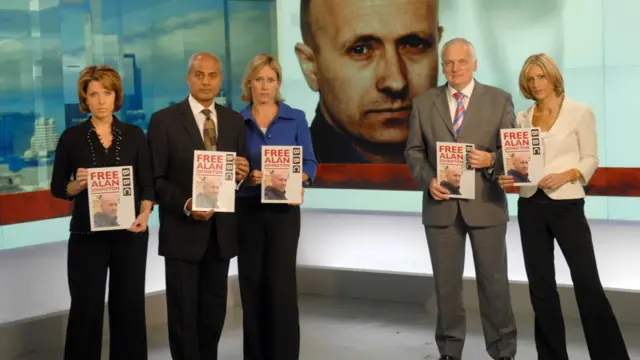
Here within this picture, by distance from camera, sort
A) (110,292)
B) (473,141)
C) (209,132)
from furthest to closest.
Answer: (473,141) < (209,132) < (110,292)

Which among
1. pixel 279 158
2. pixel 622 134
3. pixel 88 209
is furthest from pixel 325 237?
pixel 88 209

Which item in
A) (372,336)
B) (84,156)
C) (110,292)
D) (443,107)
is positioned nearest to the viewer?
(84,156)

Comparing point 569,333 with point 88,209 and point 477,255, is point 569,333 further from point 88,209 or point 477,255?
point 88,209

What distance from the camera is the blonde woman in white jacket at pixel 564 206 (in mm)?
4527

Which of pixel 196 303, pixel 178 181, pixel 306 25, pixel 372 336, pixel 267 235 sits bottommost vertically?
pixel 372 336

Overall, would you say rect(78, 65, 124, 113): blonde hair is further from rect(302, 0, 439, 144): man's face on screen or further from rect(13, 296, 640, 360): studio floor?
rect(302, 0, 439, 144): man's face on screen

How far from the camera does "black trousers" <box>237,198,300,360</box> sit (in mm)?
4746

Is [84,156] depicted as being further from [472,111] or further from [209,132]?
[472,111]

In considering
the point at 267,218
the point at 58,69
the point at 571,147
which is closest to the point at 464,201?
the point at 571,147

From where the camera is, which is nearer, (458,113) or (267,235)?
(267,235)

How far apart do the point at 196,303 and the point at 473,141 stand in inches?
70.1

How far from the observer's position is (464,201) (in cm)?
490

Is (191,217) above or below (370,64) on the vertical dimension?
below

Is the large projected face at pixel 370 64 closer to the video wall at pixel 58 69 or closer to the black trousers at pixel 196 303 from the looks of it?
the video wall at pixel 58 69
